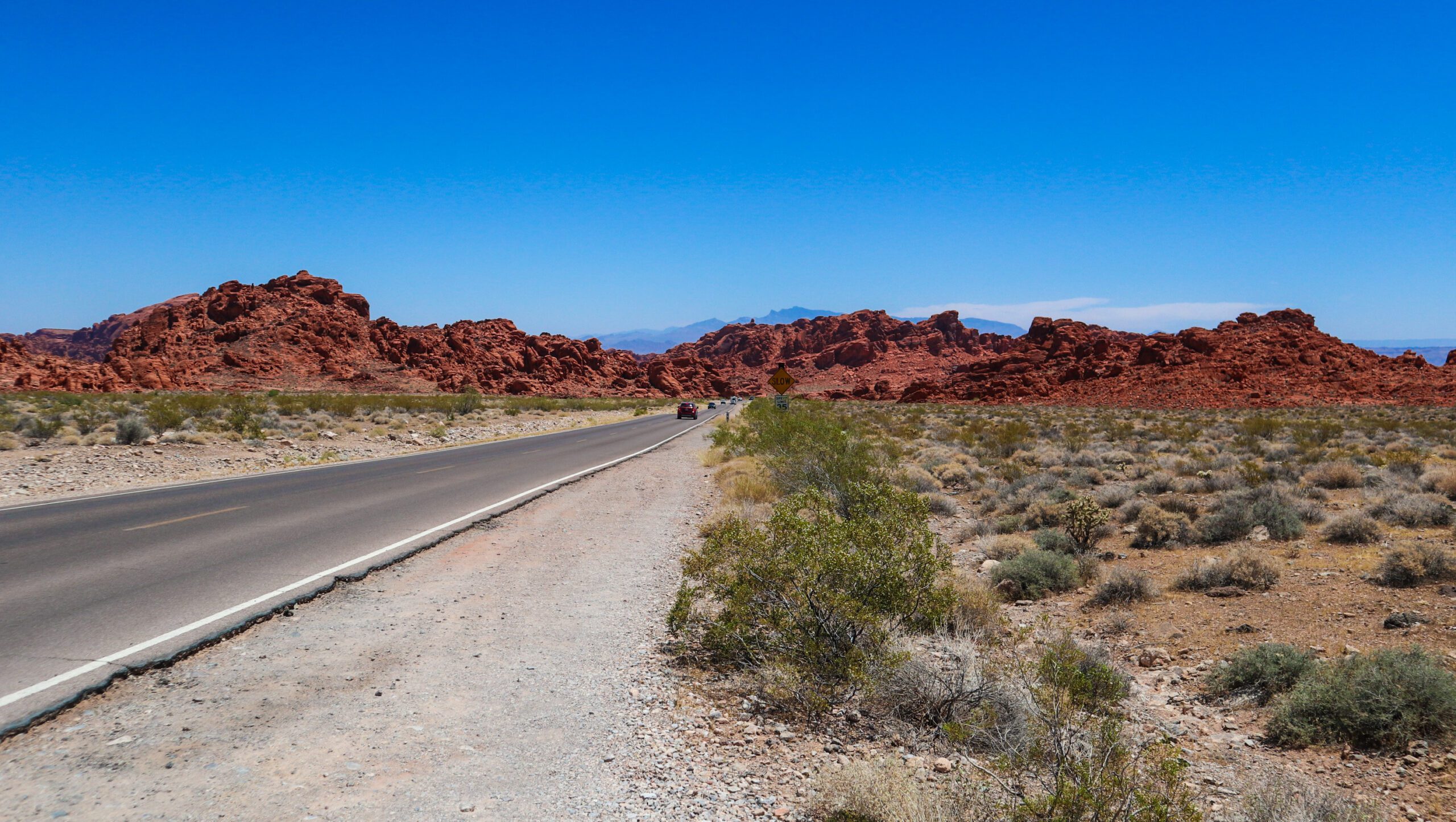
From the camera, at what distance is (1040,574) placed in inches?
334

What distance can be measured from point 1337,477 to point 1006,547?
8.45 m

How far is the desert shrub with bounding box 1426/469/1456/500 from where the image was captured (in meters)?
12.2

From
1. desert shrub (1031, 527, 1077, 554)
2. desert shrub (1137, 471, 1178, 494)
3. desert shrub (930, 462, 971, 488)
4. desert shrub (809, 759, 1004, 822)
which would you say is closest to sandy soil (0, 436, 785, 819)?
desert shrub (809, 759, 1004, 822)

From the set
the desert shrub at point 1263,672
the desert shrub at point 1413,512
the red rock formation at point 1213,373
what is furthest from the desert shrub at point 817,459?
the red rock formation at point 1213,373

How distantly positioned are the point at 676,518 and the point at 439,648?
689 cm

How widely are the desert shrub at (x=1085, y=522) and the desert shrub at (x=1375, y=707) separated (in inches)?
192

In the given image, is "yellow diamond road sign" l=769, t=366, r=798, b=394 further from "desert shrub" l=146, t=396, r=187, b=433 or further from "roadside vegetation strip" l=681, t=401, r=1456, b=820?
"desert shrub" l=146, t=396, r=187, b=433

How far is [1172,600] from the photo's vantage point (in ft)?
25.7

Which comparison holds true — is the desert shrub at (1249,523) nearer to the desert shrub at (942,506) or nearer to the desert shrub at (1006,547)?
the desert shrub at (1006,547)

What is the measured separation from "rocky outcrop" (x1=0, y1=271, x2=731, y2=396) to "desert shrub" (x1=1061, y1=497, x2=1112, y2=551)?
325 ft

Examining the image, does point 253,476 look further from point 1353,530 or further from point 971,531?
Answer: point 1353,530


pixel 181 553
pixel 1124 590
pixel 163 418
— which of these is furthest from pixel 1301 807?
pixel 163 418

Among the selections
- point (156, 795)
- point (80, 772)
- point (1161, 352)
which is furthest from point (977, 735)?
point (1161, 352)

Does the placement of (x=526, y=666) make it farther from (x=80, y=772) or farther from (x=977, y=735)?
(x=977, y=735)
